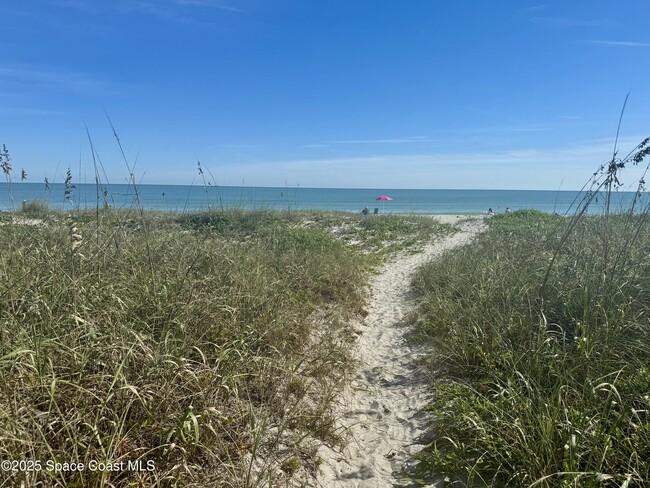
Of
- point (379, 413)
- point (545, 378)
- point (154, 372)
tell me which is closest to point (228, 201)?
point (379, 413)

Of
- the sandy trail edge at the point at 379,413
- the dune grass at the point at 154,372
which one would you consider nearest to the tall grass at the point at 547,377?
the sandy trail edge at the point at 379,413

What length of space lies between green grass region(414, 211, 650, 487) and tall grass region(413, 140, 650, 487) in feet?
0.04

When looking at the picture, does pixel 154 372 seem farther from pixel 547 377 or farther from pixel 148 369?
pixel 547 377

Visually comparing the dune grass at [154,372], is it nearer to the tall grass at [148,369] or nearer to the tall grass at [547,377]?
the tall grass at [148,369]

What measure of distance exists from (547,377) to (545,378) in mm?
101

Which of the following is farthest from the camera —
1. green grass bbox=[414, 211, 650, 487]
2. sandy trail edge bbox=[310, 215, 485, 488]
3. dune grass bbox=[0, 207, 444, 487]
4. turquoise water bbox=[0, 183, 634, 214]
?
turquoise water bbox=[0, 183, 634, 214]

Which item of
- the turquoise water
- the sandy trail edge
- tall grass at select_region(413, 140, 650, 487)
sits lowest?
the sandy trail edge

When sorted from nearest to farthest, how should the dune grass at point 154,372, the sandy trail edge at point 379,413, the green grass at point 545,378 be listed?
the dune grass at point 154,372 < the green grass at point 545,378 < the sandy trail edge at point 379,413

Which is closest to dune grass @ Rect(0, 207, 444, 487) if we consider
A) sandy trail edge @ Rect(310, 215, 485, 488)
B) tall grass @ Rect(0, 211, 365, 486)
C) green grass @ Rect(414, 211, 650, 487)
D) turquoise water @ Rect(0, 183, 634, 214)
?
tall grass @ Rect(0, 211, 365, 486)

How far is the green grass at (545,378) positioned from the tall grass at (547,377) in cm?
1

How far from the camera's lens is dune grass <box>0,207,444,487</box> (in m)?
2.44

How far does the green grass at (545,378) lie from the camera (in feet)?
8.34

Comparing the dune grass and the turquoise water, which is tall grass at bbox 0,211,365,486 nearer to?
the dune grass

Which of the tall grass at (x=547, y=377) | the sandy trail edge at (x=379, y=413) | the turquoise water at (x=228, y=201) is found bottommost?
the sandy trail edge at (x=379, y=413)
